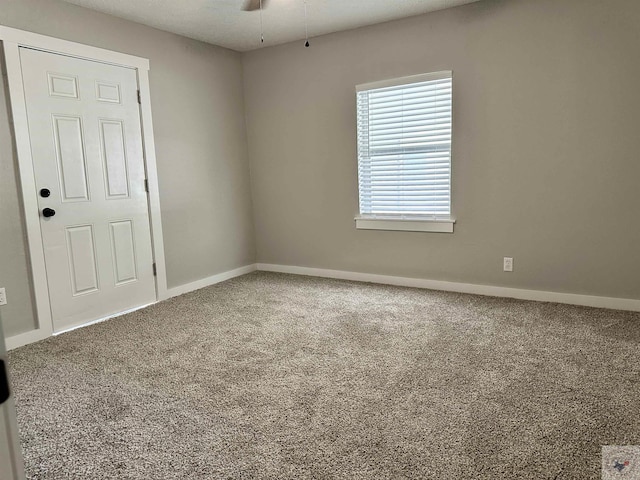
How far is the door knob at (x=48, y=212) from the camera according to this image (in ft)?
10.6

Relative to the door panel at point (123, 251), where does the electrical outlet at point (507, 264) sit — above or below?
below

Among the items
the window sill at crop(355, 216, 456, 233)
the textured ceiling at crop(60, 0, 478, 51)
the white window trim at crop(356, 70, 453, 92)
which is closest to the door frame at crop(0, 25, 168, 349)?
the textured ceiling at crop(60, 0, 478, 51)

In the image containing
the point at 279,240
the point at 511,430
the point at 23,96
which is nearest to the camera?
the point at 511,430

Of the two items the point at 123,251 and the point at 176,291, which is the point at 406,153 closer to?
the point at 176,291

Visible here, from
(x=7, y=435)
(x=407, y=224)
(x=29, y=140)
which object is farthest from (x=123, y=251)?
(x=7, y=435)

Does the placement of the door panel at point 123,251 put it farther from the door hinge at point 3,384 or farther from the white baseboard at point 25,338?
the door hinge at point 3,384

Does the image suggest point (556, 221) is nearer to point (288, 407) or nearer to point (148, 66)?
point (288, 407)

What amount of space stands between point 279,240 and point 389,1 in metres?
2.69

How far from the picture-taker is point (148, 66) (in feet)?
13.0

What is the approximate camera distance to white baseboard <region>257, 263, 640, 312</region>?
346 centimetres

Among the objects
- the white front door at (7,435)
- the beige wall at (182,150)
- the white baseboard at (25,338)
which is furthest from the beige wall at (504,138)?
the white front door at (7,435)

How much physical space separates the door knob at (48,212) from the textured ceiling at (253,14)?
5.20 ft

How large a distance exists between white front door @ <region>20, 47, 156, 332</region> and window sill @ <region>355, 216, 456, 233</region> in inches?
82.7

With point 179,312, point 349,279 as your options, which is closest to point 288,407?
point 179,312
